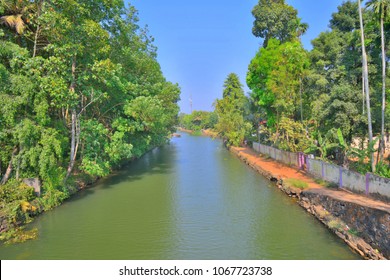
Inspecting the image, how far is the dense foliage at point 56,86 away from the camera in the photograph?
1692 cm

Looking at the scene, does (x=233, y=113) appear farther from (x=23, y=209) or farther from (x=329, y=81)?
(x=23, y=209)

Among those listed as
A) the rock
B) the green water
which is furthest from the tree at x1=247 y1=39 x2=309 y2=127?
the rock

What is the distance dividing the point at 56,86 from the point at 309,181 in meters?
16.9

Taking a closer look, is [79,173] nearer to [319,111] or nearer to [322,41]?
[319,111]

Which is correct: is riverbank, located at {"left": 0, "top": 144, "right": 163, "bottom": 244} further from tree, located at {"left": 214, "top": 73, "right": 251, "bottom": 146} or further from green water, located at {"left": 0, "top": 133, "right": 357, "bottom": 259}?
tree, located at {"left": 214, "top": 73, "right": 251, "bottom": 146}

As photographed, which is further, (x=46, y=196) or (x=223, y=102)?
(x=223, y=102)

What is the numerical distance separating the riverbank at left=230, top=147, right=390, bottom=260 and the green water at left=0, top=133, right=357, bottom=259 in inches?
19.4

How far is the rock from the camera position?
1768 centimetres

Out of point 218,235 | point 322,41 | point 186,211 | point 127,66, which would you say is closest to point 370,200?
point 218,235

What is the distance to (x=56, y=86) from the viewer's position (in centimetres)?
1767

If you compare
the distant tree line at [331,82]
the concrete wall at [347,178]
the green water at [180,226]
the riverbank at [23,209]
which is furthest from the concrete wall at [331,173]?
the riverbank at [23,209]

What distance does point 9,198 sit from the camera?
52.3ft

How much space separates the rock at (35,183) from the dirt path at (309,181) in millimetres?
15317

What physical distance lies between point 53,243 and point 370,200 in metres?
14.2
